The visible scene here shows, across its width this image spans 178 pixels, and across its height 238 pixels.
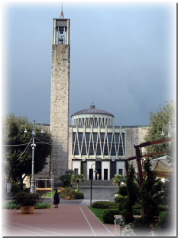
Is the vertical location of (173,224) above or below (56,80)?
below

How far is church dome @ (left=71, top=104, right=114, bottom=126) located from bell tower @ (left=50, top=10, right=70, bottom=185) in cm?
2067

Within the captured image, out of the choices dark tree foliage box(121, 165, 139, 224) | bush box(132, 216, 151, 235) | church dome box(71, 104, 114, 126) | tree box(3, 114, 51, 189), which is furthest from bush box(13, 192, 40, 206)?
church dome box(71, 104, 114, 126)

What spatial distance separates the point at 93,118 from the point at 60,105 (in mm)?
21658

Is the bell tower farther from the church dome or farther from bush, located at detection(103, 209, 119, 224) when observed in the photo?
bush, located at detection(103, 209, 119, 224)

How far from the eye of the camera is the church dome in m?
75.2

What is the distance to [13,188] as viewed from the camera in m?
40.6

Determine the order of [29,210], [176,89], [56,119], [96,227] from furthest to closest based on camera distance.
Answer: [56,119] < [29,210] < [96,227] < [176,89]

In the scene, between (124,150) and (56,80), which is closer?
(56,80)

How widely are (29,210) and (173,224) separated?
12606 millimetres

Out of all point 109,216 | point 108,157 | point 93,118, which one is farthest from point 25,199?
point 93,118

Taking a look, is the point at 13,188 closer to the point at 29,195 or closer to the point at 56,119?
the point at 56,119

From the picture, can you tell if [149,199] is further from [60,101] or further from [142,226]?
[60,101]

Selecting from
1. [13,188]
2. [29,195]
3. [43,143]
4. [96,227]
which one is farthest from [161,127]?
[96,227]

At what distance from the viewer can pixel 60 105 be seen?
54.4m
